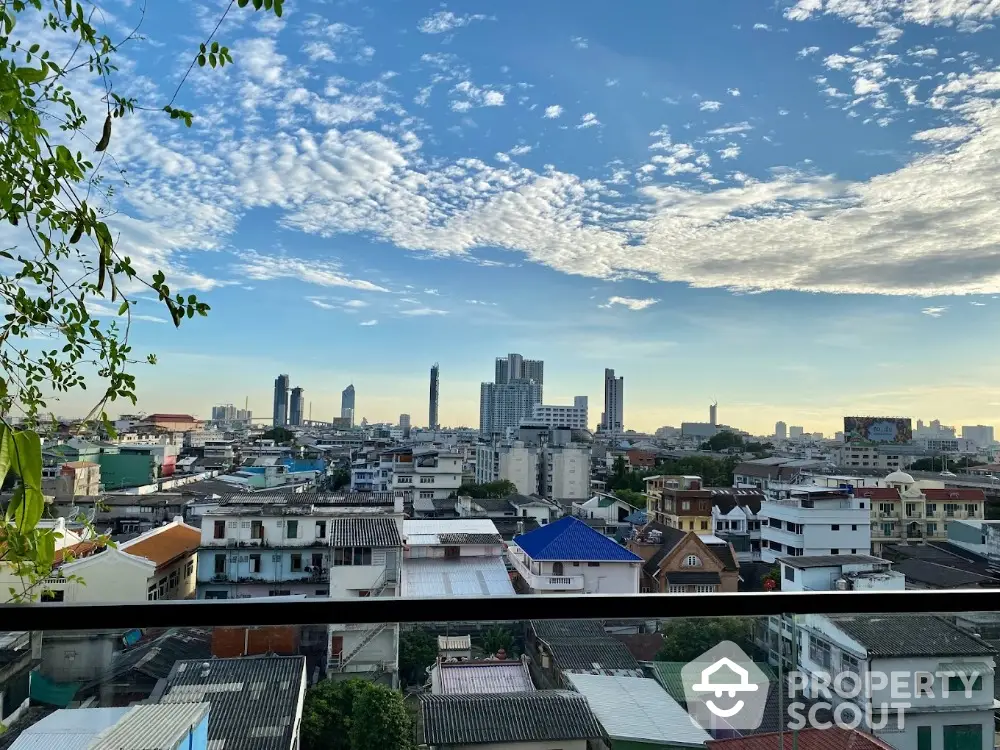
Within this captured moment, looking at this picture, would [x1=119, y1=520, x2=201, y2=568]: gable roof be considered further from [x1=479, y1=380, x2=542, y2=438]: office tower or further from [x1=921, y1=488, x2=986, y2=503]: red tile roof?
[x1=479, y1=380, x2=542, y2=438]: office tower

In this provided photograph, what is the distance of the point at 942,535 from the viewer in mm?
14188

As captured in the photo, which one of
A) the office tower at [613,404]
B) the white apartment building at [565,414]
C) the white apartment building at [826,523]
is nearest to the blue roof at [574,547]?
the white apartment building at [826,523]

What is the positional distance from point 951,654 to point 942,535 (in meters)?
16.5

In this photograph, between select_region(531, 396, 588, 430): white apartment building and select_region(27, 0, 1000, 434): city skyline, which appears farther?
select_region(531, 396, 588, 430): white apartment building

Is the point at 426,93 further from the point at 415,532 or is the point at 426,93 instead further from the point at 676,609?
the point at 415,532

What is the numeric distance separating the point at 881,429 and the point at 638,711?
40.1 metres

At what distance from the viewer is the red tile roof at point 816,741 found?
896 mm

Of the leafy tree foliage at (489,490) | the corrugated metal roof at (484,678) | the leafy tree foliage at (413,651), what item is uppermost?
the leafy tree foliage at (413,651)

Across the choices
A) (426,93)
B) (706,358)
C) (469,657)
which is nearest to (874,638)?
(469,657)

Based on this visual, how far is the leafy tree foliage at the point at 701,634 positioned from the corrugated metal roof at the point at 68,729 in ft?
2.38

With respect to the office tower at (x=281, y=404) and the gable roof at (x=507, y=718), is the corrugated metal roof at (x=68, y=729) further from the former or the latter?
the office tower at (x=281, y=404)

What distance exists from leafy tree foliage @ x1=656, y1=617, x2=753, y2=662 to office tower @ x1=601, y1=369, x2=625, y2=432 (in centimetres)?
4089

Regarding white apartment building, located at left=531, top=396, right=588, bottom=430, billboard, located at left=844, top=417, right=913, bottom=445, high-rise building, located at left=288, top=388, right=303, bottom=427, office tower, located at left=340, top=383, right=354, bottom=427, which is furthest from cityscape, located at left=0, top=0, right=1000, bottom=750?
office tower, located at left=340, top=383, right=354, bottom=427

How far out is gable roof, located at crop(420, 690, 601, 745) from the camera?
3.02 feet
